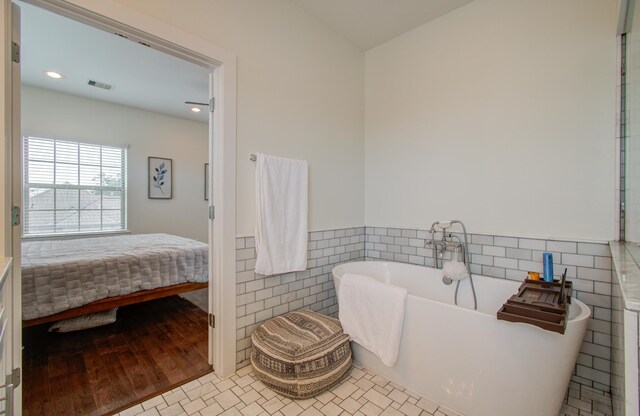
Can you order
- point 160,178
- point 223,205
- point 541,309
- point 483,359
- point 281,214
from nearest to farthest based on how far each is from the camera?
1. point 541,309
2. point 483,359
3. point 223,205
4. point 281,214
5. point 160,178

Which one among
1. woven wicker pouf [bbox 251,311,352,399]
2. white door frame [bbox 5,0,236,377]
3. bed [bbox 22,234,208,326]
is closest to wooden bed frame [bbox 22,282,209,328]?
bed [bbox 22,234,208,326]

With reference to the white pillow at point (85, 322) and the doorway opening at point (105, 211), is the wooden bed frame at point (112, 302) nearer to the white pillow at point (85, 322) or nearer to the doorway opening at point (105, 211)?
the doorway opening at point (105, 211)

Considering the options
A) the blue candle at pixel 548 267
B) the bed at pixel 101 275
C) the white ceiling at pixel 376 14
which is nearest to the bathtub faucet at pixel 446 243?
the blue candle at pixel 548 267

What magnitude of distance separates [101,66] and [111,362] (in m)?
3.17

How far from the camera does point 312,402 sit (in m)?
1.71

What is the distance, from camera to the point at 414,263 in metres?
2.66

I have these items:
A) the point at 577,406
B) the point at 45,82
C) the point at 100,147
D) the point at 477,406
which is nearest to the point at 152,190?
the point at 100,147

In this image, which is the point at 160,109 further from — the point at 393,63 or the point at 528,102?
the point at 528,102

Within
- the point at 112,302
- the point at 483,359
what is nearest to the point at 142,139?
the point at 112,302

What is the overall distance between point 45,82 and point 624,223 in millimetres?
6167

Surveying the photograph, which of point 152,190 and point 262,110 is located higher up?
point 262,110

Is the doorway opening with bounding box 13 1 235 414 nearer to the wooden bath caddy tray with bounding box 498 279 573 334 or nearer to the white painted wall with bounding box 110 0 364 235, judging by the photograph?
the white painted wall with bounding box 110 0 364 235

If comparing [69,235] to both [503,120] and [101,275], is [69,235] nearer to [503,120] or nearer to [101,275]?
[101,275]

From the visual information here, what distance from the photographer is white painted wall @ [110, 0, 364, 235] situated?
6.37ft
